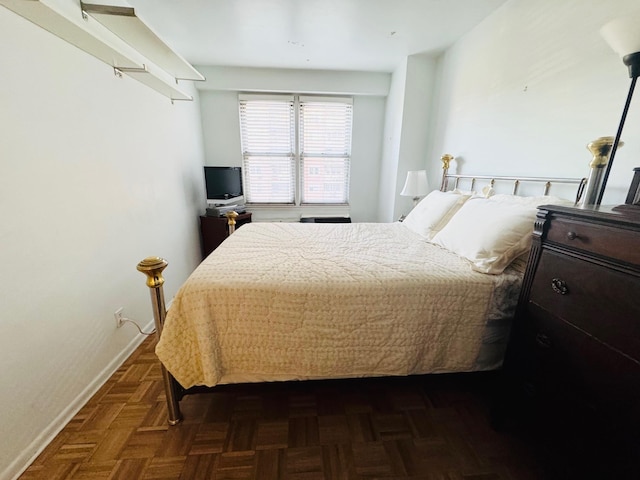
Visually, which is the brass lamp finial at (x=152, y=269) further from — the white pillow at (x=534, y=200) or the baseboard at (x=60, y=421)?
the white pillow at (x=534, y=200)

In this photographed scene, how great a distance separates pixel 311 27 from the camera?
229 centimetres

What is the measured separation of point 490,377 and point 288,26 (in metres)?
3.17

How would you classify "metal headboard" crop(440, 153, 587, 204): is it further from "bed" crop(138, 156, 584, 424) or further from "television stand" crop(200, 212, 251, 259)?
"television stand" crop(200, 212, 251, 259)

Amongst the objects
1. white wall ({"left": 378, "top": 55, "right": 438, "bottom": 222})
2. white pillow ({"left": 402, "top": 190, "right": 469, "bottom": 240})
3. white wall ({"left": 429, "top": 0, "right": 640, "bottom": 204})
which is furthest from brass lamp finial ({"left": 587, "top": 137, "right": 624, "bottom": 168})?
white wall ({"left": 378, "top": 55, "right": 438, "bottom": 222})

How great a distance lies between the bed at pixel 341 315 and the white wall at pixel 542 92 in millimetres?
272

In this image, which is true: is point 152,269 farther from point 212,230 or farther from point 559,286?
point 212,230

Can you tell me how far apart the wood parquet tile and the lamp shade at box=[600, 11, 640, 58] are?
1634 millimetres

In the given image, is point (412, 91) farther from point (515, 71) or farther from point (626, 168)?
point (626, 168)

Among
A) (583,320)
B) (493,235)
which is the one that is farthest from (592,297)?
(493,235)

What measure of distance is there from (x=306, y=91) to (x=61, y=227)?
3.14 m

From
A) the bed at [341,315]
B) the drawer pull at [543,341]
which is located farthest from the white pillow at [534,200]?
the drawer pull at [543,341]

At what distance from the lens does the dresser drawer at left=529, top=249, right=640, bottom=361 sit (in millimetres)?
749

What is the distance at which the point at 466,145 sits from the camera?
239cm

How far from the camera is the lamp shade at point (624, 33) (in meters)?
0.91
